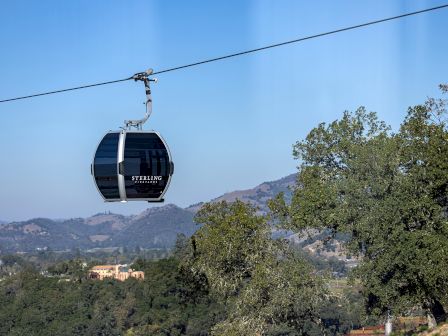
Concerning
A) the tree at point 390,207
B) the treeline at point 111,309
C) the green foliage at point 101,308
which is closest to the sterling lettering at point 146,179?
the tree at point 390,207

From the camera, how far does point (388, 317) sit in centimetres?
3297

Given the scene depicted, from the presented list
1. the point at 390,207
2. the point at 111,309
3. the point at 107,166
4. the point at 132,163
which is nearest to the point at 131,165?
the point at 132,163

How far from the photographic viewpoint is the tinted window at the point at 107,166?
15.7 metres

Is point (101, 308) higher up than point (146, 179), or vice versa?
point (146, 179)

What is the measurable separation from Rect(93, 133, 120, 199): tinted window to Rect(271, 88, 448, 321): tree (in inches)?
676

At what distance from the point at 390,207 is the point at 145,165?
17.4 m

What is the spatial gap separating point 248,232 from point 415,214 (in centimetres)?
1010

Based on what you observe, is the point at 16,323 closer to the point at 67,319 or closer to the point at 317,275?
the point at 67,319

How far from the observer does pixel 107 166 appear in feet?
52.1

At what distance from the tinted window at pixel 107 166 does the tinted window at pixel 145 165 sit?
237 mm

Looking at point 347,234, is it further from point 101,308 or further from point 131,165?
point 101,308

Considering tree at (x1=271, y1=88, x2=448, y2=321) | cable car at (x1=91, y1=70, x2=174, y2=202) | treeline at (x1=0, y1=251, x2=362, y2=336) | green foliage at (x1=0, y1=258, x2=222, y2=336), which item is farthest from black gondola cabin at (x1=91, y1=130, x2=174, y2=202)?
green foliage at (x1=0, y1=258, x2=222, y2=336)

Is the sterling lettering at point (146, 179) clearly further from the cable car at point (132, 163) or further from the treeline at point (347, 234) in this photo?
the treeline at point (347, 234)

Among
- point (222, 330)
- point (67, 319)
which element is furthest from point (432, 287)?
point (67, 319)
